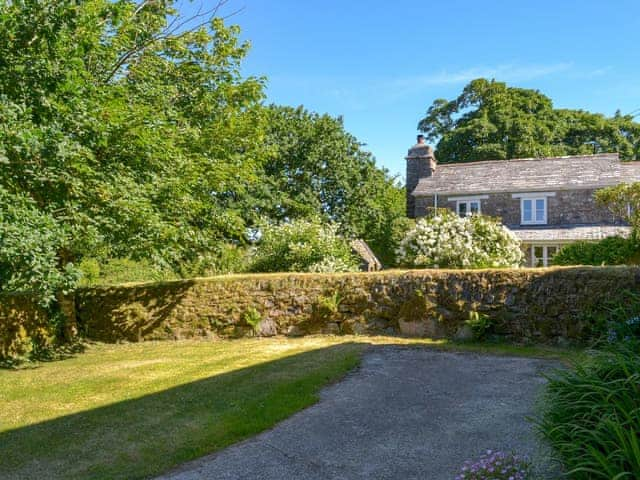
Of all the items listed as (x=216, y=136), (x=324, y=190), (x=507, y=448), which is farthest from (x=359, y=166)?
Answer: (x=507, y=448)

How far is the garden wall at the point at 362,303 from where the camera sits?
9.51 metres

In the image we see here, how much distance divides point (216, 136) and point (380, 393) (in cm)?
917

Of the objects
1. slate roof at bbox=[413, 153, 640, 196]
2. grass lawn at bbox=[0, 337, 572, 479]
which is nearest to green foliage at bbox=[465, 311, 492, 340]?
grass lawn at bbox=[0, 337, 572, 479]

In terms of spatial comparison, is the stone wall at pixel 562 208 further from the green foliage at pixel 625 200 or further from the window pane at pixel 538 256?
the green foliage at pixel 625 200

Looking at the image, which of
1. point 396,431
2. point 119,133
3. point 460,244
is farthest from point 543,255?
point 396,431

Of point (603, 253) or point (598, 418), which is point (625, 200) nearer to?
point (603, 253)

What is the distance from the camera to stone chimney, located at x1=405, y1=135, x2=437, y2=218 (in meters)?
29.5

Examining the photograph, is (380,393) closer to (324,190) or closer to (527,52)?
(527,52)

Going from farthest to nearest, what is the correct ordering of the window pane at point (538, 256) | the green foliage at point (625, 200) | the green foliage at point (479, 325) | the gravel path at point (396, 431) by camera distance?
the window pane at point (538, 256)
the green foliage at point (625, 200)
the green foliage at point (479, 325)
the gravel path at point (396, 431)

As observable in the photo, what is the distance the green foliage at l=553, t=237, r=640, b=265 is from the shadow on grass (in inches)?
420

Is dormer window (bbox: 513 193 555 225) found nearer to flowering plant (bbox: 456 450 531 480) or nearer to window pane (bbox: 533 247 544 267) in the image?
window pane (bbox: 533 247 544 267)

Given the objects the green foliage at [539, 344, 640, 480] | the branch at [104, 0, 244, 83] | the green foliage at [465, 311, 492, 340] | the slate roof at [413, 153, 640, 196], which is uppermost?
the branch at [104, 0, 244, 83]

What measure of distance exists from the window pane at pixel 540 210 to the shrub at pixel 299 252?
46.2 ft

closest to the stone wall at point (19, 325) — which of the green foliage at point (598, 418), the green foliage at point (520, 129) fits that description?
the green foliage at point (598, 418)
